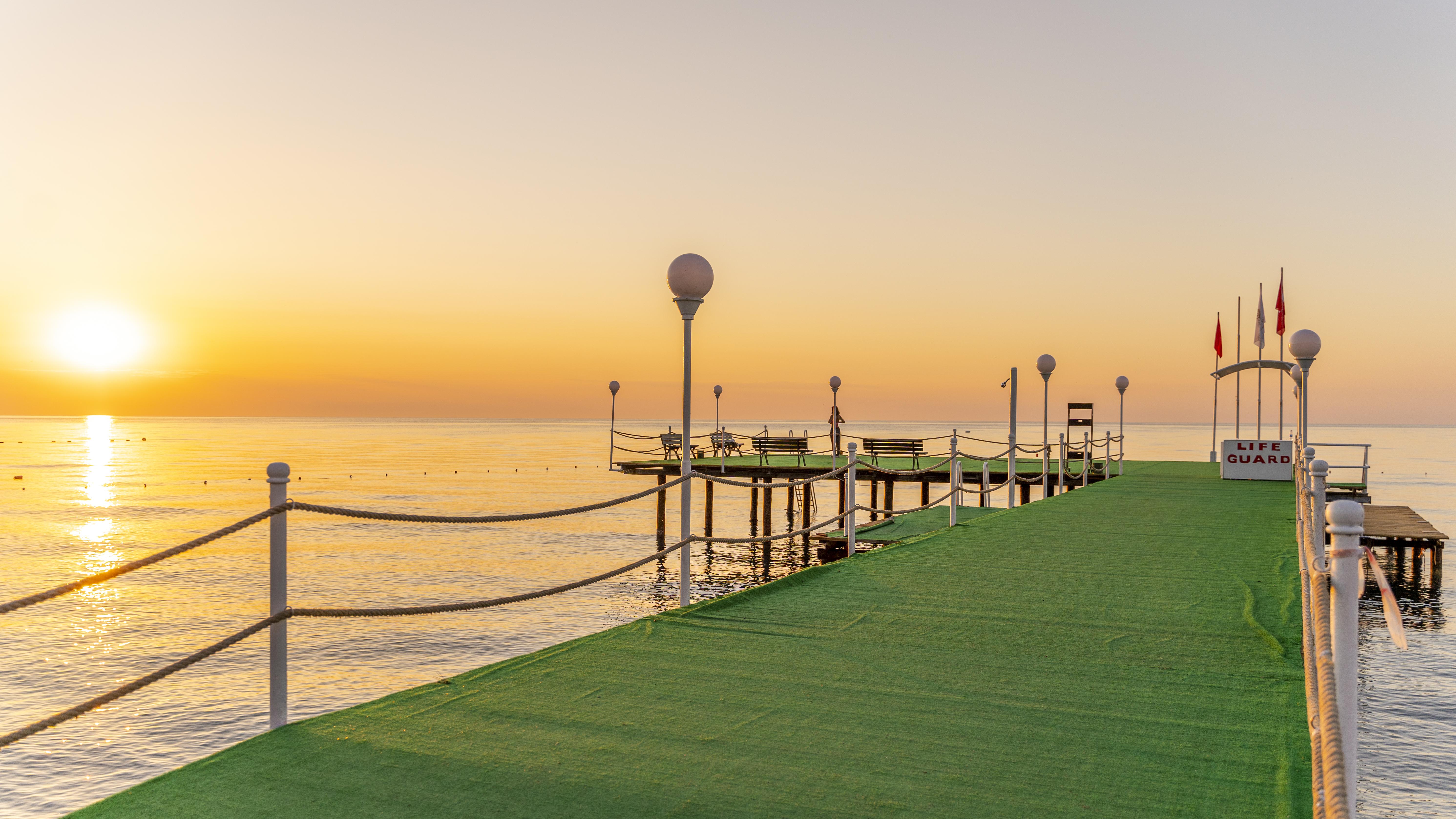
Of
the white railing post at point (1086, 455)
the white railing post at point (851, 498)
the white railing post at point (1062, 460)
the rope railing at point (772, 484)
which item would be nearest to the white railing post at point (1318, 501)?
the rope railing at point (772, 484)

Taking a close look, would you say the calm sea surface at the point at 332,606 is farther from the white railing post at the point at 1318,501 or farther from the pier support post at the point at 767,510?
the white railing post at the point at 1318,501

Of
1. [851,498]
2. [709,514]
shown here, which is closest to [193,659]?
[851,498]

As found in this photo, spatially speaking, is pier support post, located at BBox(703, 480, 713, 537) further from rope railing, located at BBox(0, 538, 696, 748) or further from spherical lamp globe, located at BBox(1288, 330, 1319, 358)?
rope railing, located at BBox(0, 538, 696, 748)

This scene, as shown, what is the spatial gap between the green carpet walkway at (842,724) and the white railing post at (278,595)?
7.5 inches

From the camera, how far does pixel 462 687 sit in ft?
16.6

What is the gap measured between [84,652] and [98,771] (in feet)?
20.7

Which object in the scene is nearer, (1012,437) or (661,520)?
(1012,437)

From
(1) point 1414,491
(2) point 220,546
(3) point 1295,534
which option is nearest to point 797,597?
(3) point 1295,534

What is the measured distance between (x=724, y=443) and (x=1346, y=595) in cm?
2595

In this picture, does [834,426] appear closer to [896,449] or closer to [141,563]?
[896,449]

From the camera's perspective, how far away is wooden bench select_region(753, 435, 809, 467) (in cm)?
2948

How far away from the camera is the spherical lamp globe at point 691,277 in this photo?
885 cm

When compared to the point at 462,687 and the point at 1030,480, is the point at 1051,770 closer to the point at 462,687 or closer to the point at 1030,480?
the point at 462,687

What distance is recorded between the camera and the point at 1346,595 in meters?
2.99
